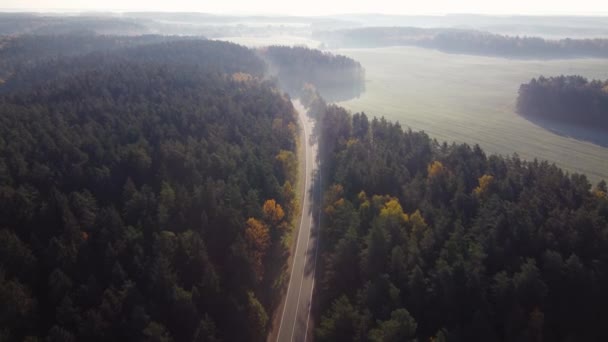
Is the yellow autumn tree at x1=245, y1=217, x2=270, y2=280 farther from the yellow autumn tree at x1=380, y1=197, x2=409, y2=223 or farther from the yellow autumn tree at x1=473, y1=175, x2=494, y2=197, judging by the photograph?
the yellow autumn tree at x1=473, y1=175, x2=494, y2=197

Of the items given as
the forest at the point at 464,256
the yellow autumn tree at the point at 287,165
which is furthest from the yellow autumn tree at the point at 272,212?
the yellow autumn tree at the point at 287,165

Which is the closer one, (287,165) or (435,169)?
(435,169)

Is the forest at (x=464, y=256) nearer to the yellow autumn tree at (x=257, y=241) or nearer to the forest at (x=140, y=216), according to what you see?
the yellow autumn tree at (x=257, y=241)

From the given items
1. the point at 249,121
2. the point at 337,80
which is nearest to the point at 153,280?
the point at 249,121

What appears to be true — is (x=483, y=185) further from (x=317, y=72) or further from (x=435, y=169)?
(x=317, y=72)

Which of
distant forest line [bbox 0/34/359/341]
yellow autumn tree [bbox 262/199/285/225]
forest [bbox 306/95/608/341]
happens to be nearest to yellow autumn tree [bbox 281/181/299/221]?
distant forest line [bbox 0/34/359/341]

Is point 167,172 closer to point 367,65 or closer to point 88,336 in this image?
point 88,336

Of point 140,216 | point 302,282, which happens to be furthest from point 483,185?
point 140,216
